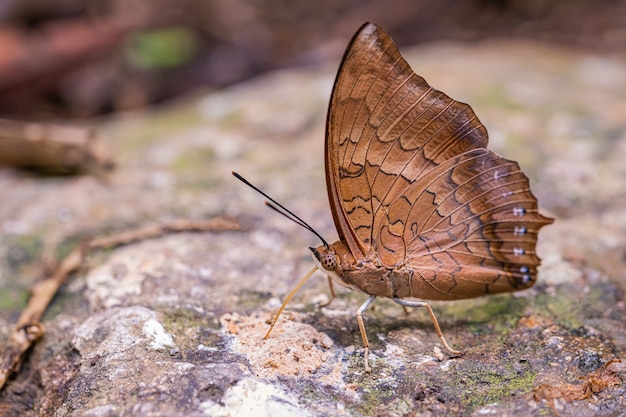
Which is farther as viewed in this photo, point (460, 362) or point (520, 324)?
point (520, 324)

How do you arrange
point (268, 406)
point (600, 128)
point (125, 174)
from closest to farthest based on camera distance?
point (268, 406) < point (125, 174) < point (600, 128)

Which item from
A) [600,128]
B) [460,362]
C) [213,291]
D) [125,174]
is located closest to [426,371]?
[460,362]

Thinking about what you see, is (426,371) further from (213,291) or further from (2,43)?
(2,43)

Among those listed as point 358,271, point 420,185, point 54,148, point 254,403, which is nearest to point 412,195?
point 420,185

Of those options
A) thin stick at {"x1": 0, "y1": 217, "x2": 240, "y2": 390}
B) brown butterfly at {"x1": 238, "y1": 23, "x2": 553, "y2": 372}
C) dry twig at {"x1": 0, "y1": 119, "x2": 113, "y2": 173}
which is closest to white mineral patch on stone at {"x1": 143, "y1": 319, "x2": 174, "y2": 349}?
brown butterfly at {"x1": 238, "y1": 23, "x2": 553, "y2": 372}

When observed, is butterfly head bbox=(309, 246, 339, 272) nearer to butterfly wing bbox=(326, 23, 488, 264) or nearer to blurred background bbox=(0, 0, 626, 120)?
butterfly wing bbox=(326, 23, 488, 264)

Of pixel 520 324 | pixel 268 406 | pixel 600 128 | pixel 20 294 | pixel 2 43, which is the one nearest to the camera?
pixel 268 406

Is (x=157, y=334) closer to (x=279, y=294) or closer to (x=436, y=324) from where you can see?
(x=279, y=294)

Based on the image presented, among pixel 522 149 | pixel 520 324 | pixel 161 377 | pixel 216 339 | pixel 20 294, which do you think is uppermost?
pixel 522 149
